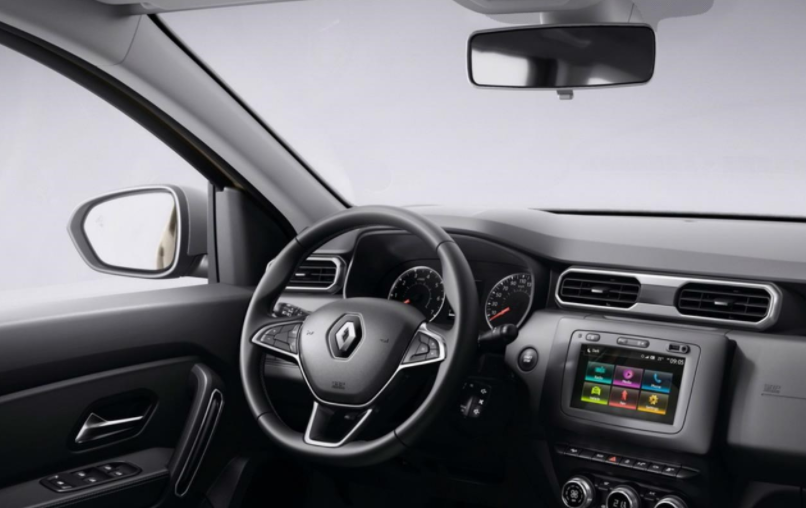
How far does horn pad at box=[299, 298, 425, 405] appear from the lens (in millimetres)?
2072

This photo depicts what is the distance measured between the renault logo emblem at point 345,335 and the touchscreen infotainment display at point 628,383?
61 cm

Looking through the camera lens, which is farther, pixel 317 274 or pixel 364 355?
pixel 317 274

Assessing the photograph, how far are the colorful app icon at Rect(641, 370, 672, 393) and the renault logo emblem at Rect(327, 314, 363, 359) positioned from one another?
0.74 m

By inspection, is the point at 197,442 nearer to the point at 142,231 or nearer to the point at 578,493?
the point at 142,231

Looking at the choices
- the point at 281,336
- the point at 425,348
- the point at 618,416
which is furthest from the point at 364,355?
the point at 618,416

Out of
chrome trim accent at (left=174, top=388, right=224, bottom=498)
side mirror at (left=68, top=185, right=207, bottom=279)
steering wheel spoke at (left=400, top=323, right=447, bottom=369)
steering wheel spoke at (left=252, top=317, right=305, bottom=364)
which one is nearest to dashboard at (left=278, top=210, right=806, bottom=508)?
steering wheel spoke at (left=400, top=323, right=447, bottom=369)

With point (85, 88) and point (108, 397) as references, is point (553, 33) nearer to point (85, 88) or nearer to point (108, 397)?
point (85, 88)

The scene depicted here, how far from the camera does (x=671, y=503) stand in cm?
213

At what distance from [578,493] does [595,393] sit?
273 mm

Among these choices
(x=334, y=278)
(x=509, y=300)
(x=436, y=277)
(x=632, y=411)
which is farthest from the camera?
(x=334, y=278)

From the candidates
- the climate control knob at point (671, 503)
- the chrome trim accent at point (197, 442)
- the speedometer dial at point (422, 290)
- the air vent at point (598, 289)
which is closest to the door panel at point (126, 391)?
the chrome trim accent at point (197, 442)

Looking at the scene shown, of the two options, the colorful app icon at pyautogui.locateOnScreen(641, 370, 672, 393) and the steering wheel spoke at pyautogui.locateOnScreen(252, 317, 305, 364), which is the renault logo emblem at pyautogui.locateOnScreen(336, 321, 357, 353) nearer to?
the steering wheel spoke at pyautogui.locateOnScreen(252, 317, 305, 364)

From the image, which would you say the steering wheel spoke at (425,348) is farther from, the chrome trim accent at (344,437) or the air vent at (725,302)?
the air vent at (725,302)

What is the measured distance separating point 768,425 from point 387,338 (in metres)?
0.94
